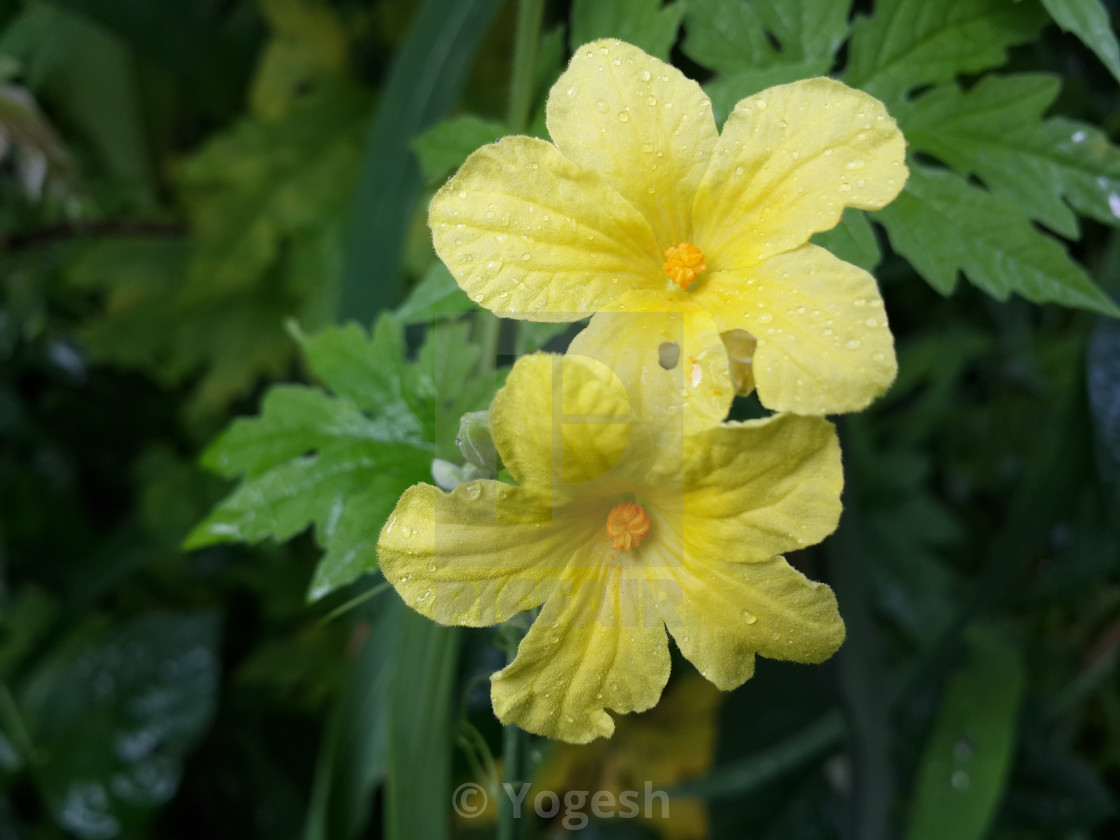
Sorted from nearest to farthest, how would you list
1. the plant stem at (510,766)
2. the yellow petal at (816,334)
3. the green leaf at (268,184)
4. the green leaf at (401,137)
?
the yellow petal at (816,334) < the plant stem at (510,766) < the green leaf at (401,137) < the green leaf at (268,184)

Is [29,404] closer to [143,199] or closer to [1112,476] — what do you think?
[143,199]

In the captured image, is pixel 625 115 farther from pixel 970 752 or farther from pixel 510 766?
pixel 970 752

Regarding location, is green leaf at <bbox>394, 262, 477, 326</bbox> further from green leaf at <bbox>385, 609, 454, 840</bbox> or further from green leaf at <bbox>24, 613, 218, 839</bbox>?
green leaf at <bbox>24, 613, 218, 839</bbox>

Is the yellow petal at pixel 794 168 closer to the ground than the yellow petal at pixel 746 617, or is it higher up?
higher up

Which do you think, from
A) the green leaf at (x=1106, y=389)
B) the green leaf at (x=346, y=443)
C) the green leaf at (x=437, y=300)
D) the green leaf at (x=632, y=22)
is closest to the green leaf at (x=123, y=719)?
the green leaf at (x=346, y=443)

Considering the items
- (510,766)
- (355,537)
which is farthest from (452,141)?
(510,766)

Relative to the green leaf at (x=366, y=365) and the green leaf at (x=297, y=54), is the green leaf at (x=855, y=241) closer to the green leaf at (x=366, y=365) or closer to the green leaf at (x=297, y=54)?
the green leaf at (x=366, y=365)

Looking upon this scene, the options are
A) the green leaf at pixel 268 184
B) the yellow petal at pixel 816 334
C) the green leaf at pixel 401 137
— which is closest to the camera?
the yellow petal at pixel 816 334
